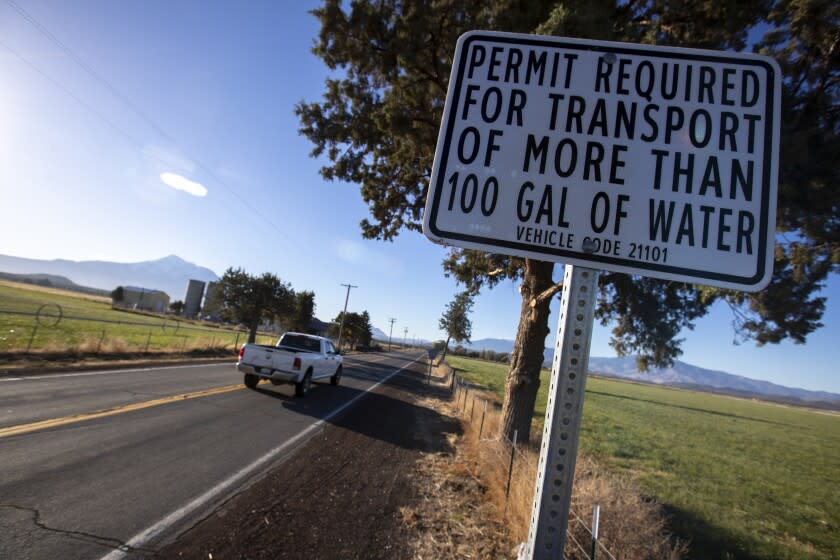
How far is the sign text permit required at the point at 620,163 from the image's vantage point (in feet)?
4.34

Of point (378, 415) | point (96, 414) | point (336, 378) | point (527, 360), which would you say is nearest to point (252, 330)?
point (336, 378)

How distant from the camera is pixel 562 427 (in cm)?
125

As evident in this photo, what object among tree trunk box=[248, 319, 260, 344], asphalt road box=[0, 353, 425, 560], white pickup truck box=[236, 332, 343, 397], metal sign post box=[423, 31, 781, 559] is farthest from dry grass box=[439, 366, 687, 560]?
tree trunk box=[248, 319, 260, 344]

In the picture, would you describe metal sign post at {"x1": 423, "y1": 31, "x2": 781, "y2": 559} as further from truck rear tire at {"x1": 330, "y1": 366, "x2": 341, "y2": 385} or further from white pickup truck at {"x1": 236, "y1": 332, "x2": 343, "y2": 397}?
truck rear tire at {"x1": 330, "y1": 366, "x2": 341, "y2": 385}

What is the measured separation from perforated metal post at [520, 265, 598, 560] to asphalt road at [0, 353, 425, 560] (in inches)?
159

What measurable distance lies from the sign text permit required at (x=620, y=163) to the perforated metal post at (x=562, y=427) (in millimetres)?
175

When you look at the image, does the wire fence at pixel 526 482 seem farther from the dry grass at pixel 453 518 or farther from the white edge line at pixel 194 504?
the white edge line at pixel 194 504

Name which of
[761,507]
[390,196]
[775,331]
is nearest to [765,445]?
[761,507]

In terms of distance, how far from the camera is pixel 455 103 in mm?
1590

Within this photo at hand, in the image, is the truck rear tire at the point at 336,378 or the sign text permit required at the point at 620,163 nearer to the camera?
the sign text permit required at the point at 620,163

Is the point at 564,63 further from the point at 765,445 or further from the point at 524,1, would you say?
the point at 765,445

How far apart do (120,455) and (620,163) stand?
7.05 metres

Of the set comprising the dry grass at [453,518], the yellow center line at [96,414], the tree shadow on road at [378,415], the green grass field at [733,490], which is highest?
the dry grass at [453,518]

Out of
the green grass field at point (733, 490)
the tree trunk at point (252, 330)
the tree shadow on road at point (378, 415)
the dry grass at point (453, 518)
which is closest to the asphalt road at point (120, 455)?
the tree shadow on road at point (378, 415)
